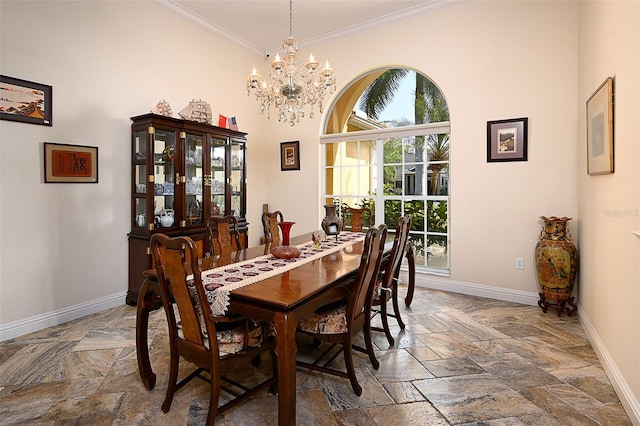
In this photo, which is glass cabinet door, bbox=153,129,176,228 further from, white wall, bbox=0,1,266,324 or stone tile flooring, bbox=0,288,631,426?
stone tile flooring, bbox=0,288,631,426

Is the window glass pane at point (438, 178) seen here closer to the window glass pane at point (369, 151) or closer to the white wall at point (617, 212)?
the window glass pane at point (369, 151)

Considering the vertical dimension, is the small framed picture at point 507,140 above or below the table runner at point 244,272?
above

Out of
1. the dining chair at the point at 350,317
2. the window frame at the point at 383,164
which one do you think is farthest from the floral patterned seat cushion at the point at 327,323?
the window frame at the point at 383,164

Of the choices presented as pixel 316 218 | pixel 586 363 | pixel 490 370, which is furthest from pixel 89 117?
pixel 586 363

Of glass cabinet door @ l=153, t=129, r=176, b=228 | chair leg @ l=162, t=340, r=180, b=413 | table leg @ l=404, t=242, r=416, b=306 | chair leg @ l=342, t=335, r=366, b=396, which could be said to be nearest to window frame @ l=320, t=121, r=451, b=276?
table leg @ l=404, t=242, r=416, b=306

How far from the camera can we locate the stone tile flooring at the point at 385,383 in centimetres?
194

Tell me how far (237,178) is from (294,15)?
2.15 m

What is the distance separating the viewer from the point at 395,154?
4.67 meters

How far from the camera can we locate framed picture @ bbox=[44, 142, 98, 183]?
3152 millimetres

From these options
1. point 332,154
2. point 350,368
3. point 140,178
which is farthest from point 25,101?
point 332,154

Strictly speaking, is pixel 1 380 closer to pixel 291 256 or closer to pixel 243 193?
pixel 291 256

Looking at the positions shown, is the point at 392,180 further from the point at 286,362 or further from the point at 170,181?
the point at 286,362

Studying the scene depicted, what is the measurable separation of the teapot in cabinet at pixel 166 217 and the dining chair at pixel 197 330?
6.50 feet

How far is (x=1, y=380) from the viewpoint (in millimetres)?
2305
